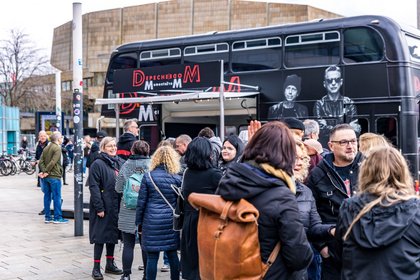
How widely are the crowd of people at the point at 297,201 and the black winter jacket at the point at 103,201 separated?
23mm

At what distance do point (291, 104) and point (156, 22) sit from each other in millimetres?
56379

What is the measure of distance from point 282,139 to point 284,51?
8483mm

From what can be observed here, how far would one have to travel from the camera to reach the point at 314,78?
1087 centimetres

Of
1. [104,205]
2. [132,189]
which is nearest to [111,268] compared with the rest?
[104,205]

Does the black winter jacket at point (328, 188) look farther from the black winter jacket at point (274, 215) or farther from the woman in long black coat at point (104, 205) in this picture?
the woman in long black coat at point (104, 205)

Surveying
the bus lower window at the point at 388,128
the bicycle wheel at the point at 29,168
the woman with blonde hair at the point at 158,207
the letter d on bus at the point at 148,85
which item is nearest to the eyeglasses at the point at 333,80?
the bus lower window at the point at 388,128

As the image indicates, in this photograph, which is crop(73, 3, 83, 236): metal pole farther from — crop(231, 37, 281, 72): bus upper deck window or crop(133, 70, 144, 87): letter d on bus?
crop(231, 37, 281, 72): bus upper deck window

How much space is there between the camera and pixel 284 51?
1139cm

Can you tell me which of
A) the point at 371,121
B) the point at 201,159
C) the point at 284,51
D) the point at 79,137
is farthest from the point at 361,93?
the point at 201,159

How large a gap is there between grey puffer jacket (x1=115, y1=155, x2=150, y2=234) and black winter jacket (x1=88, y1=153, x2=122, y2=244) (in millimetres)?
406

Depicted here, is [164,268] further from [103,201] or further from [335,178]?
[335,178]

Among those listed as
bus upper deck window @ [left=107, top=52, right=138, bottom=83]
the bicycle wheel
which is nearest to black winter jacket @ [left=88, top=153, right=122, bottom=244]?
bus upper deck window @ [left=107, top=52, right=138, bottom=83]

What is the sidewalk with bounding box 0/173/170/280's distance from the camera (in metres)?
6.93

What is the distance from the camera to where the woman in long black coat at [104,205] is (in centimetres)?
666
